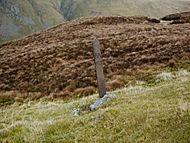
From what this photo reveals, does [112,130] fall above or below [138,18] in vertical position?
below

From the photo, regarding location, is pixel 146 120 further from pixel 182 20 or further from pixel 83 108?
pixel 182 20

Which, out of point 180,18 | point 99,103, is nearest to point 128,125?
point 99,103

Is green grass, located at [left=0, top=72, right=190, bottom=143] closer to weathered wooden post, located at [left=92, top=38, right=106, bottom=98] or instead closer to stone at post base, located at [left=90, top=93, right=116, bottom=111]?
stone at post base, located at [left=90, top=93, right=116, bottom=111]

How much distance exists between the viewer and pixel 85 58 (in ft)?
146

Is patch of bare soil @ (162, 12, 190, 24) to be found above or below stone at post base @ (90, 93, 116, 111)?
above

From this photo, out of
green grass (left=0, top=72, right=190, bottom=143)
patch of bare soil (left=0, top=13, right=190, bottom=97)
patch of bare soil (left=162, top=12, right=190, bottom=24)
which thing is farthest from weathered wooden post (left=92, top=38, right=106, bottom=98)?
patch of bare soil (left=162, top=12, right=190, bottom=24)

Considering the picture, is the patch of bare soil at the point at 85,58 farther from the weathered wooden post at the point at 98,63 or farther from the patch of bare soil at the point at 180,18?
the weathered wooden post at the point at 98,63

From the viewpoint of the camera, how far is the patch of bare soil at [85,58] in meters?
35.9

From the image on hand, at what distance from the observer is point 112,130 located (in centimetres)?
1323

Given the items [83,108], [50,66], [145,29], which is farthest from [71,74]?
[145,29]

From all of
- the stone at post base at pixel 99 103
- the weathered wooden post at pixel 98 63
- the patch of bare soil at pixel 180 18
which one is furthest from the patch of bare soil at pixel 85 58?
the stone at post base at pixel 99 103

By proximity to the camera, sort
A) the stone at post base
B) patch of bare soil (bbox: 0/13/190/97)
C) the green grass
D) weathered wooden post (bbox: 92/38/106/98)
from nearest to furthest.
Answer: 1. the green grass
2. the stone at post base
3. weathered wooden post (bbox: 92/38/106/98)
4. patch of bare soil (bbox: 0/13/190/97)

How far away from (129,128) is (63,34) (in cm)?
5387

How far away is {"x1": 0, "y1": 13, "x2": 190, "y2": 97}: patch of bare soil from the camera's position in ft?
118
